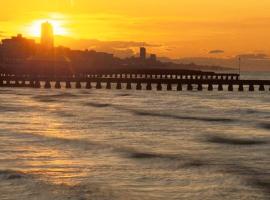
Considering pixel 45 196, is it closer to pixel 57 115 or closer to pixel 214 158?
pixel 214 158

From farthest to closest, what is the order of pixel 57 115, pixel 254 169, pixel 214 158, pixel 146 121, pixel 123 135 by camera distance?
pixel 57 115 < pixel 146 121 < pixel 123 135 < pixel 214 158 < pixel 254 169

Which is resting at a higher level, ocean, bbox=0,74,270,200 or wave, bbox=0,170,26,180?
wave, bbox=0,170,26,180

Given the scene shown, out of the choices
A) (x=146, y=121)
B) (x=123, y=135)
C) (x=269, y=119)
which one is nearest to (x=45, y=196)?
(x=123, y=135)

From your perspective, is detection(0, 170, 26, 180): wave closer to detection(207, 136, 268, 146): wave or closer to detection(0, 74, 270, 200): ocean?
detection(0, 74, 270, 200): ocean

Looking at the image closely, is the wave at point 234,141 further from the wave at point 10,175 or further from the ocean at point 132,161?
the wave at point 10,175

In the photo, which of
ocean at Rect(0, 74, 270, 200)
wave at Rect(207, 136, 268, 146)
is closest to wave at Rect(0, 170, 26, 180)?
ocean at Rect(0, 74, 270, 200)

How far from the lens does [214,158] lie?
2081cm

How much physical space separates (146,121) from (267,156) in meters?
15.8

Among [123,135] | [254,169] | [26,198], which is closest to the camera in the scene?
[26,198]

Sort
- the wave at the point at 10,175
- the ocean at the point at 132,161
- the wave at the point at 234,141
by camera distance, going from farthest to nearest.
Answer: the wave at the point at 234,141
the wave at the point at 10,175
the ocean at the point at 132,161

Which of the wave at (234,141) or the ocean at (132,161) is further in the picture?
the wave at (234,141)

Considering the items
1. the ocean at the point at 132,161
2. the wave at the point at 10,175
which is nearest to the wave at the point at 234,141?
the ocean at the point at 132,161

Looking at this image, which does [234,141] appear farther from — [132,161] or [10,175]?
[10,175]

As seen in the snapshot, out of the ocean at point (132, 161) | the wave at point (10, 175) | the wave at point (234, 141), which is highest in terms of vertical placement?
the wave at point (10, 175)
